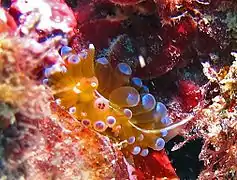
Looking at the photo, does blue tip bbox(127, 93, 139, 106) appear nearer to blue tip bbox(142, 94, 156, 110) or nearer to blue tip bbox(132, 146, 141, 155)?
blue tip bbox(142, 94, 156, 110)

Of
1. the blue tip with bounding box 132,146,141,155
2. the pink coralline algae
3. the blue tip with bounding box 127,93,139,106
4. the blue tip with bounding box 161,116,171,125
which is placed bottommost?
the blue tip with bounding box 132,146,141,155

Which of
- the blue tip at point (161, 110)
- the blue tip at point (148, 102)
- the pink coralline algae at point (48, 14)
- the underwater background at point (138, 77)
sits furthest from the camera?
the blue tip at point (161, 110)

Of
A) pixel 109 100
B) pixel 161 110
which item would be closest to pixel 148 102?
pixel 161 110

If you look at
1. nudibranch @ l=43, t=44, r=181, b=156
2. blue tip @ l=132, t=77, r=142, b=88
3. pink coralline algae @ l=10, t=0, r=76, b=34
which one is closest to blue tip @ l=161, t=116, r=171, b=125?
nudibranch @ l=43, t=44, r=181, b=156

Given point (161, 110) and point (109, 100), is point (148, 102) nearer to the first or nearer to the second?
point (161, 110)

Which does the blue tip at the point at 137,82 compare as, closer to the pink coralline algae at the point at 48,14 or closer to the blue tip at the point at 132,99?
the blue tip at the point at 132,99

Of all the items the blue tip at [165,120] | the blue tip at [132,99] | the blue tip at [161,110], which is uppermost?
the blue tip at [132,99]

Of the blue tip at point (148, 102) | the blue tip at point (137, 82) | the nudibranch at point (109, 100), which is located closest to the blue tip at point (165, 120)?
the nudibranch at point (109, 100)

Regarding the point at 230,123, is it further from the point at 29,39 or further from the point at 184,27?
the point at 29,39
